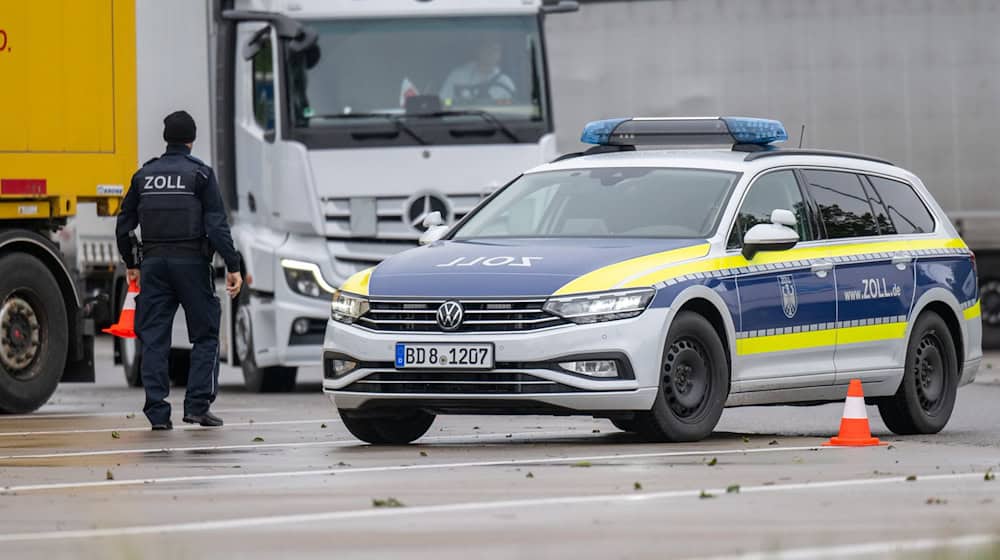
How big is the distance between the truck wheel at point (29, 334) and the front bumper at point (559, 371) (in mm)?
5294

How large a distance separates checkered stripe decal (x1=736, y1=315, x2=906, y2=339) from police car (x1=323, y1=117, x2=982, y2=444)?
1cm

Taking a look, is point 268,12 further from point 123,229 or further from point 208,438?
point 208,438

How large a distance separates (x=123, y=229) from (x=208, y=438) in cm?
160

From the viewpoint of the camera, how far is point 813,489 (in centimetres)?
934

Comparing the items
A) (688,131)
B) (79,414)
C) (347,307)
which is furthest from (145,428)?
(688,131)

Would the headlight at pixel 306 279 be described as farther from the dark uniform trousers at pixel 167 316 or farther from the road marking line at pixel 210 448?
the road marking line at pixel 210 448

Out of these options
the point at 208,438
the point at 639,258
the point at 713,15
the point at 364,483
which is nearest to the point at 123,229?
the point at 208,438

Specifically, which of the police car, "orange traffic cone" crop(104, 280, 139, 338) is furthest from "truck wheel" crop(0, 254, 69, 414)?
the police car

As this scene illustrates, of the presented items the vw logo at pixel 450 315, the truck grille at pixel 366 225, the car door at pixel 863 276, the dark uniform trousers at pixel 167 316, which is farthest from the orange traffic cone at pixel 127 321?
the car door at pixel 863 276

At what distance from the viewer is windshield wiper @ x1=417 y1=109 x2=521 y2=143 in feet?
63.4

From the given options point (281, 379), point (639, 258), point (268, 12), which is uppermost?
point (268, 12)

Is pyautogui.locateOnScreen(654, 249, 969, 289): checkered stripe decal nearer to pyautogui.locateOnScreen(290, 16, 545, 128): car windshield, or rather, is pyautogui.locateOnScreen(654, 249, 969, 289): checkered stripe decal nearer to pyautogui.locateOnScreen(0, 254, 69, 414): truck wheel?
pyautogui.locateOnScreen(290, 16, 545, 128): car windshield

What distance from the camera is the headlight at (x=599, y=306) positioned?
37.9ft

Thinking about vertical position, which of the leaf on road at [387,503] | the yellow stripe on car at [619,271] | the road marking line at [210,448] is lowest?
the road marking line at [210,448]
